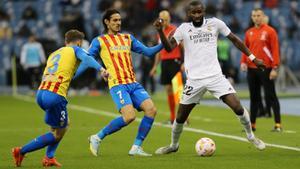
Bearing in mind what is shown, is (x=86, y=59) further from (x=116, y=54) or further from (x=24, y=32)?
(x=24, y=32)

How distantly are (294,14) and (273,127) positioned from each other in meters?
21.3

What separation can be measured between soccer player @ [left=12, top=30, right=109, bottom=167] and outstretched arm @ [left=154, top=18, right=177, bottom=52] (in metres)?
1.04

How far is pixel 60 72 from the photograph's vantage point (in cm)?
1139

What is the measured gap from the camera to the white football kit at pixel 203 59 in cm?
1252

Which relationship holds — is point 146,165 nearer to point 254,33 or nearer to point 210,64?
point 210,64

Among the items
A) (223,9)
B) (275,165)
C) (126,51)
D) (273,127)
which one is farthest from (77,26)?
(275,165)

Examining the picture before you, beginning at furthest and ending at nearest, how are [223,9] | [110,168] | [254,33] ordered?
[223,9]
[254,33]
[110,168]

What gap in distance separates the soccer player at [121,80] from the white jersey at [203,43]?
47cm

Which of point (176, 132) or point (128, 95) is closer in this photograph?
point (128, 95)

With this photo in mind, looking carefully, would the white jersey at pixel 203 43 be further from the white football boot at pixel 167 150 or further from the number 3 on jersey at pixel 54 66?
the number 3 on jersey at pixel 54 66

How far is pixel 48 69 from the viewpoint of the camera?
37.6ft

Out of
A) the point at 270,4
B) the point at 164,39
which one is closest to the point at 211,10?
the point at 270,4

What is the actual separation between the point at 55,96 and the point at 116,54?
68.1 inches

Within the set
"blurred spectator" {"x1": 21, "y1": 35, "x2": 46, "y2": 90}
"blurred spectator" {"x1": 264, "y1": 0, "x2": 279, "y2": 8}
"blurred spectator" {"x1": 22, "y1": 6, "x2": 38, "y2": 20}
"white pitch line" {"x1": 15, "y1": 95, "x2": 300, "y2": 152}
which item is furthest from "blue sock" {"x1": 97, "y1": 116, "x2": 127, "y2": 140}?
"blurred spectator" {"x1": 264, "y1": 0, "x2": 279, "y2": 8}
